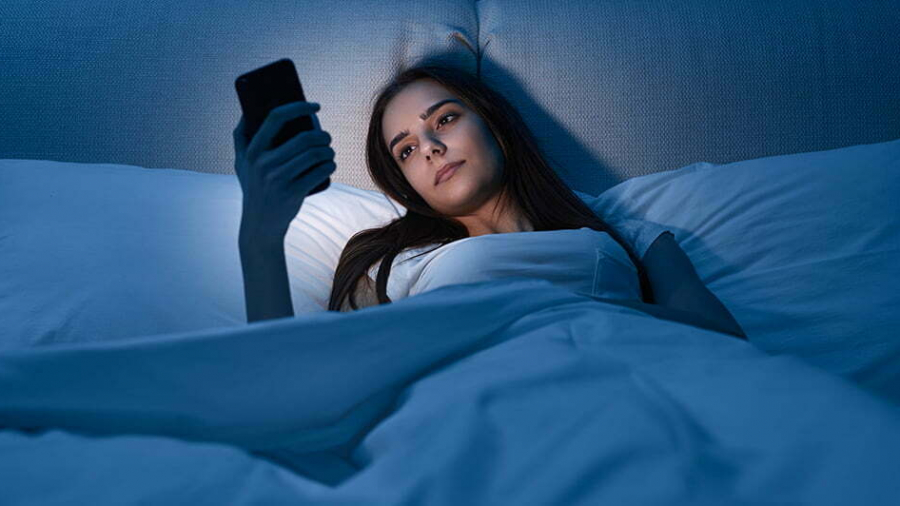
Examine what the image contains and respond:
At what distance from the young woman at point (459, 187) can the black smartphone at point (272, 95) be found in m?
0.36

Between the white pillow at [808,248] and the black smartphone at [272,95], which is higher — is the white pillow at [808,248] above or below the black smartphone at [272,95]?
below

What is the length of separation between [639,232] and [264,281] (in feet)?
2.29

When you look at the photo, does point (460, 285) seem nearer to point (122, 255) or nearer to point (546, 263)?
point (546, 263)

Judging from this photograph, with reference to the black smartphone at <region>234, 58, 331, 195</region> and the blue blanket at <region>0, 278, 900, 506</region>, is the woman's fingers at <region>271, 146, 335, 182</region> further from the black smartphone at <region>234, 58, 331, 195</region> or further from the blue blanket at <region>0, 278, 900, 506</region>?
the blue blanket at <region>0, 278, 900, 506</region>

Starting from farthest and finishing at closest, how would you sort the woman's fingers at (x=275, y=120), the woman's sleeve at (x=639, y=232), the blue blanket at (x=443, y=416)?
the woman's sleeve at (x=639, y=232)
the woman's fingers at (x=275, y=120)
the blue blanket at (x=443, y=416)

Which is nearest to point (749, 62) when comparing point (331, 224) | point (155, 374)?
point (331, 224)

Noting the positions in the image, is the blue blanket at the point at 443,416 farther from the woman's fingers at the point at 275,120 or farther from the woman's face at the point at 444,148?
the woman's face at the point at 444,148

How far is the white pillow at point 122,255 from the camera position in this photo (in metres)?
0.86

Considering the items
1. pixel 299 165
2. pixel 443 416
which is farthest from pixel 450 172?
pixel 443 416

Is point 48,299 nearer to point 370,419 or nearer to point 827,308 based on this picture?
point 370,419

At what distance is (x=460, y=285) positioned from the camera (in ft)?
2.22

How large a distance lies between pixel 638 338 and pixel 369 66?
1057mm

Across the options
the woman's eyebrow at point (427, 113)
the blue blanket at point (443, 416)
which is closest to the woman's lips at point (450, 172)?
the woman's eyebrow at point (427, 113)

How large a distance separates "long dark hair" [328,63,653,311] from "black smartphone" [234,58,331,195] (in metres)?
0.37
